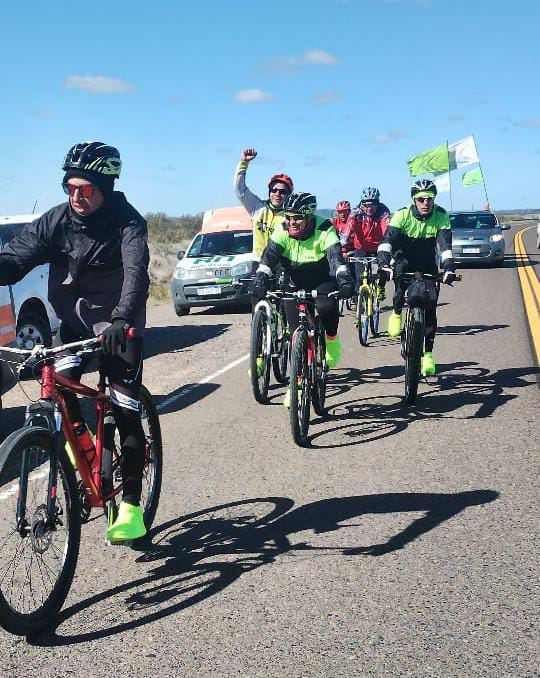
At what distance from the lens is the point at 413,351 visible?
8219 mm

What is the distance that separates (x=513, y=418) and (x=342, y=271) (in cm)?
198

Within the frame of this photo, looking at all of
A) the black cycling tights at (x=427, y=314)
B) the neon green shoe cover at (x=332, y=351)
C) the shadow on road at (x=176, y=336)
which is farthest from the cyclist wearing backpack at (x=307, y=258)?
the shadow on road at (x=176, y=336)

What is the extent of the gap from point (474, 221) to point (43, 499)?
91.8 ft

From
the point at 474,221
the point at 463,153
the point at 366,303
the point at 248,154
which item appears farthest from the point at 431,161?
the point at 248,154

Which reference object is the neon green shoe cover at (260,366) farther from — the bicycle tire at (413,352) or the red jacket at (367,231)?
the red jacket at (367,231)

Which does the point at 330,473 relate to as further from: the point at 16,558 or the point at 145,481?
the point at 16,558

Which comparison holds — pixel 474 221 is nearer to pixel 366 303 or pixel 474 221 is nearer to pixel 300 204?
pixel 366 303

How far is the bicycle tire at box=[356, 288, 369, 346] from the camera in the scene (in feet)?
→ 40.4

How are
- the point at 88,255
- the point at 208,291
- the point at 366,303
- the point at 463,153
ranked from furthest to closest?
1. the point at 463,153
2. the point at 208,291
3. the point at 366,303
4. the point at 88,255

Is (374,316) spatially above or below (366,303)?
below

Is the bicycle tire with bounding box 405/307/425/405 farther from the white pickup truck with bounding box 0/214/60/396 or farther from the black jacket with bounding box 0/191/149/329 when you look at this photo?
the white pickup truck with bounding box 0/214/60/396

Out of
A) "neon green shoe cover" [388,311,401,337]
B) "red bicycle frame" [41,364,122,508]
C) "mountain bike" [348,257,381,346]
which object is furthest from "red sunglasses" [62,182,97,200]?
"mountain bike" [348,257,381,346]

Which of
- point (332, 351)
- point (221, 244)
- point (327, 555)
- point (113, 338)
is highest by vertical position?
A: point (221, 244)

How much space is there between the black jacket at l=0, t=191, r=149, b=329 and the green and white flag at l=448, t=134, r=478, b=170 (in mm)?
38502
